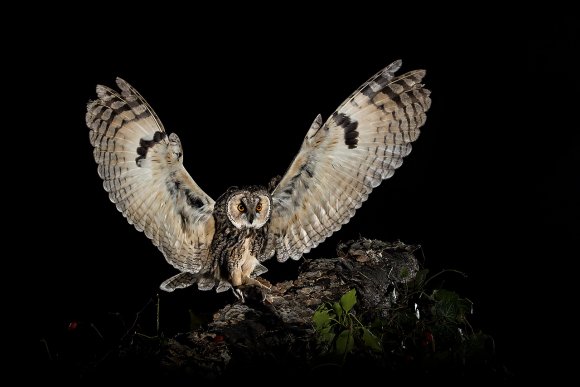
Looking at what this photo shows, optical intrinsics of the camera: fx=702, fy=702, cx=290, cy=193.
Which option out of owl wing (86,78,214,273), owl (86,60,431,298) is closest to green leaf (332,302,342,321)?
owl (86,60,431,298)

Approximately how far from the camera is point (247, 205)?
2.62 metres

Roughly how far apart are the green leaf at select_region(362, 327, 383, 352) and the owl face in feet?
1.90

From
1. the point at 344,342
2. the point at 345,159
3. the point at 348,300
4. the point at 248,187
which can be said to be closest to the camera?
the point at 344,342

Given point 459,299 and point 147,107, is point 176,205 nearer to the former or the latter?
point 147,107

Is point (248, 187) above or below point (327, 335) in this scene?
above

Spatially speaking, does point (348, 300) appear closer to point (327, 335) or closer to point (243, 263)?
point (327, 335)

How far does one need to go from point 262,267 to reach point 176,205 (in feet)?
1.51

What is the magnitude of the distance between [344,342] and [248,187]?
2.23ft

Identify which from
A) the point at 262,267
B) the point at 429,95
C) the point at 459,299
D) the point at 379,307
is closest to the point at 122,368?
the point at 262,267

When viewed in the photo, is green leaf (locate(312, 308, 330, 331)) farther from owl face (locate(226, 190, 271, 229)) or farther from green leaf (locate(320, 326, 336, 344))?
owl face (locate(226, 190, 271, 229))

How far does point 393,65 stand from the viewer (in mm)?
2652

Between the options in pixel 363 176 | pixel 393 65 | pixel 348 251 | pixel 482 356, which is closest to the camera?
pixel 482 356

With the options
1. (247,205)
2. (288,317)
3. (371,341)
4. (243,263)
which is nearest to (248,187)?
(247,205)

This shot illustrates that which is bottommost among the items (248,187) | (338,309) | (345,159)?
(338,309)
